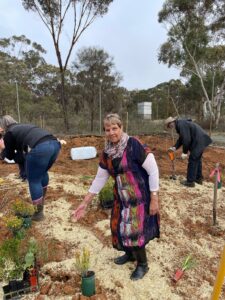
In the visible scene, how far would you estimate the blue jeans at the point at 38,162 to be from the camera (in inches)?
104

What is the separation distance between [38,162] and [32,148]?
0.14 meters

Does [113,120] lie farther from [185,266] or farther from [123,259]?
[185,266]

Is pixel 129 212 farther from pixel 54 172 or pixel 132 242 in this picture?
pixel 54 172

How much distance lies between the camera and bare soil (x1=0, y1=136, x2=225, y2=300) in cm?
211

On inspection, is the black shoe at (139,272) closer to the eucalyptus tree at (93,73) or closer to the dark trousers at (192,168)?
the dark trousers at (192,168)

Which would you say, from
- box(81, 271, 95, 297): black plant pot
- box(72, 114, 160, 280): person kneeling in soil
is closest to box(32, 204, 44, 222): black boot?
box(72, 114, 160, 280): person kneeling in soil

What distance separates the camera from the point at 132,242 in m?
2.04

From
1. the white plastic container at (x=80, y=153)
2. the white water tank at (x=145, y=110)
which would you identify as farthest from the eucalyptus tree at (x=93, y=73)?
the white plastic container at (x=80, y=153)

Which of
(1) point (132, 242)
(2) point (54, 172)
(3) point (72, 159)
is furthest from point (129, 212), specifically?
(3) point (72, 159)

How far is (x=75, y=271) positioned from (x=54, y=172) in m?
3.09

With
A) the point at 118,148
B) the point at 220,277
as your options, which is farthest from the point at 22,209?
the point at 220,277

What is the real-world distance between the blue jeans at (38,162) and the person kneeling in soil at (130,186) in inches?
30.4

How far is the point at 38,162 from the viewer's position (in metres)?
2.67

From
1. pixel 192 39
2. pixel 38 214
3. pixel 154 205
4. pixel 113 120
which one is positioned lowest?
pixel 38 214
